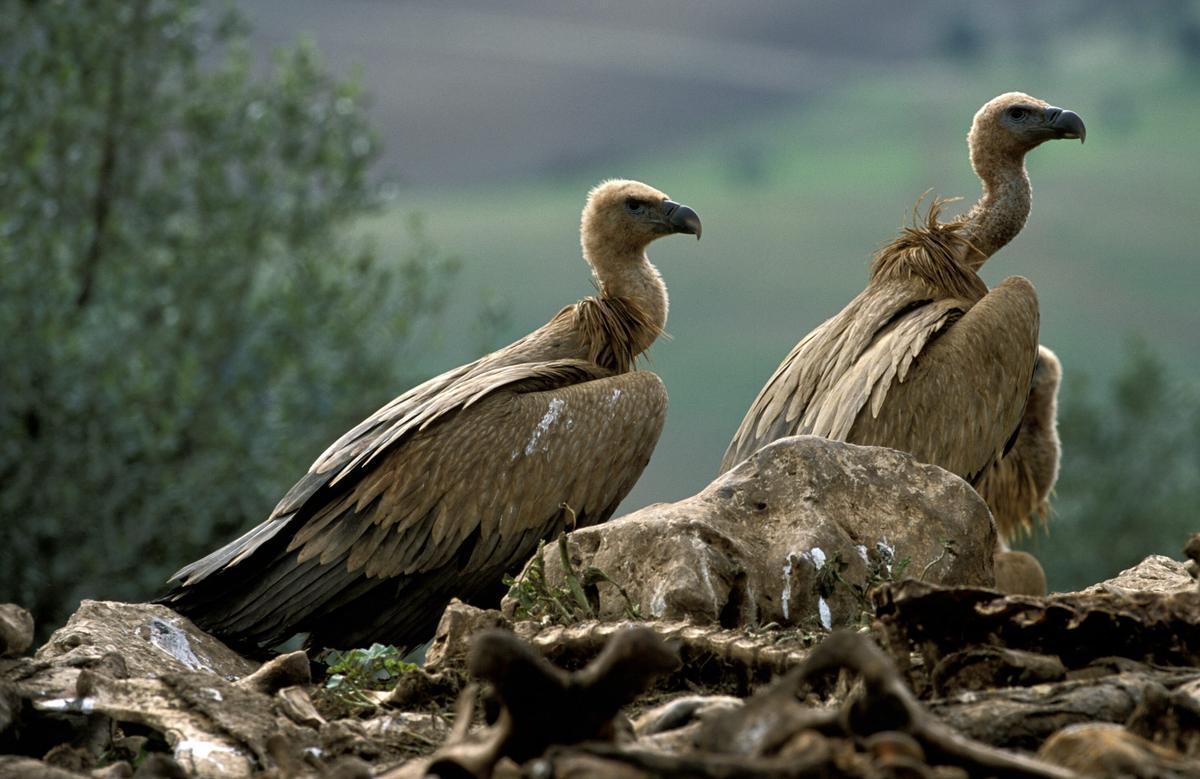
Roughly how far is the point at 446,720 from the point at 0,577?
32.8 feet

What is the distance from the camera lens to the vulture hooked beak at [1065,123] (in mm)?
8945

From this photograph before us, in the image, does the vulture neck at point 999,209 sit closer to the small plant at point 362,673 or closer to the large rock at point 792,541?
the large rock at point 792,541

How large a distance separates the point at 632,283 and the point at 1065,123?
8.11 ft

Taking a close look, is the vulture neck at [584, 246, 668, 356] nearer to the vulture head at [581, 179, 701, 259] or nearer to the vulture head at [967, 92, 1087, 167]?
the vulture head at [581, 179, 701, 259]

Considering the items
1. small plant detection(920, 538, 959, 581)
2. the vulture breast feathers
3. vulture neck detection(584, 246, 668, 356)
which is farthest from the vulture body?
small plant detection(920, 538, 959, 581)

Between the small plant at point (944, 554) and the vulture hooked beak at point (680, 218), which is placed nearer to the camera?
the small plant at point (944, 554)

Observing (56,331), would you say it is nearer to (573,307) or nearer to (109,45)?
(109,45)

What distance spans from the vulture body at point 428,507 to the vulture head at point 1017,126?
2.59 metres

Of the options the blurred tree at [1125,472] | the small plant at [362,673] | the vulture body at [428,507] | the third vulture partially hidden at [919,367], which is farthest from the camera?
the blurred tree at [1125,472]

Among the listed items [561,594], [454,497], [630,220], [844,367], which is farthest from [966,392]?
[561,594]

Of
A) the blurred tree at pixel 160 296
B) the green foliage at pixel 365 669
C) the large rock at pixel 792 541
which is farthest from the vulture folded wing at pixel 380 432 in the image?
the blurred tree at pixel 160 296

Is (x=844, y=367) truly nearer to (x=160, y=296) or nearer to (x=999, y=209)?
(x=999, y=209)

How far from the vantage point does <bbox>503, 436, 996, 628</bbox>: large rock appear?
4.43 meters

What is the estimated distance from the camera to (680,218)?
8.89 meters
